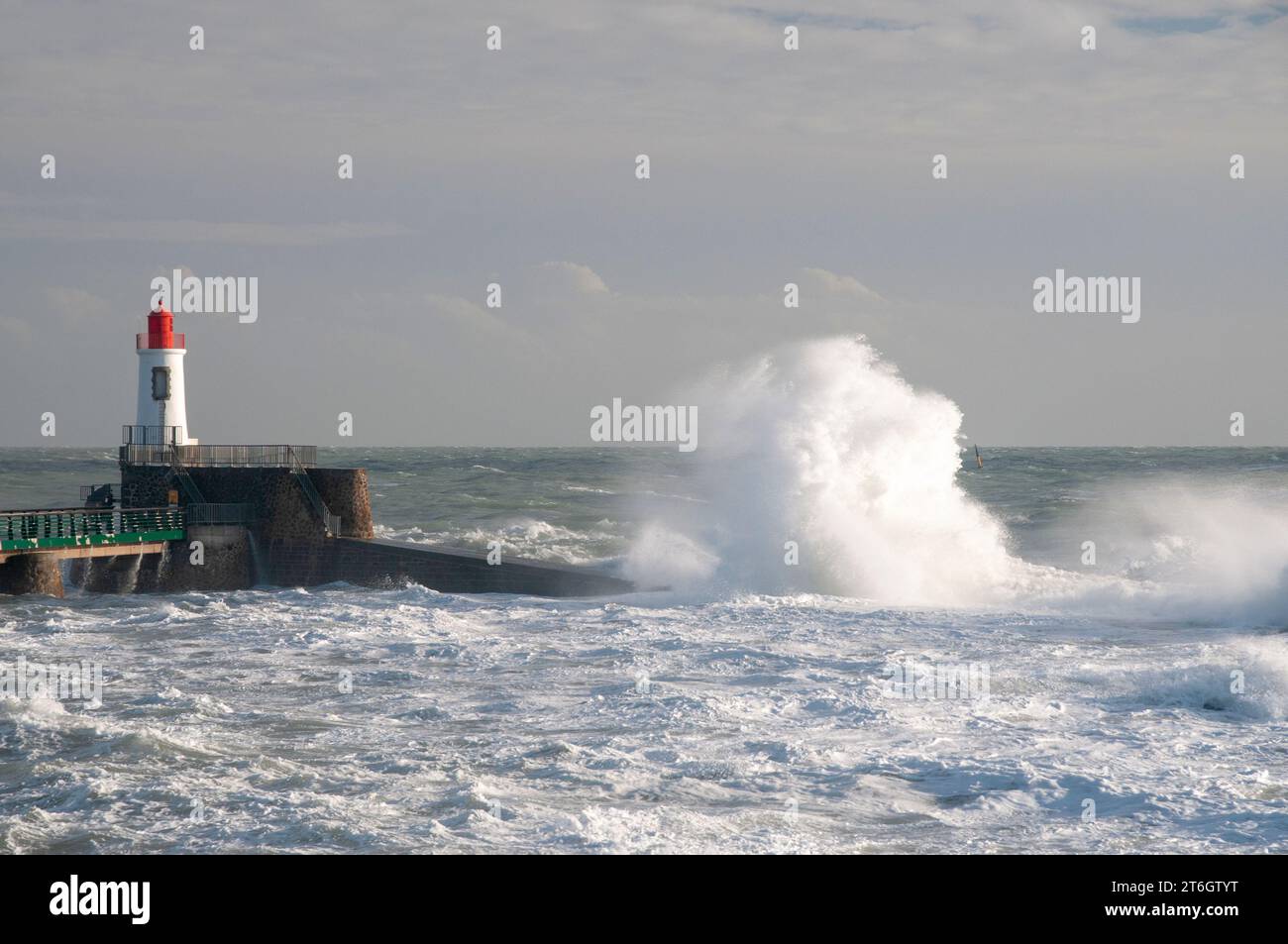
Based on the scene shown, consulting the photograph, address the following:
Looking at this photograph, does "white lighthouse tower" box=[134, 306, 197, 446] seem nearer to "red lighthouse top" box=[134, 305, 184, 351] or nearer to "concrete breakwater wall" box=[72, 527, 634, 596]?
"red lighthouse top" box=[134, 305, 184, 351]

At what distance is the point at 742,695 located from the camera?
42.6ft

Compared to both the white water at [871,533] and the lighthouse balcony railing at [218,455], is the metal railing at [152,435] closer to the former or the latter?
the lighthouse balcony railing at [218,455]

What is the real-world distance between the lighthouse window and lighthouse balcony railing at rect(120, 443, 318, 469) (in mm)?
931

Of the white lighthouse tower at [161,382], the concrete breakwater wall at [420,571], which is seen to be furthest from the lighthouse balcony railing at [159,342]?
the concrete breakwater wall at [420,571]

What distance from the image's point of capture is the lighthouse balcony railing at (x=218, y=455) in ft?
79.3

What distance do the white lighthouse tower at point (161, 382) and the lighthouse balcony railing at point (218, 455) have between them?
27 centimetres

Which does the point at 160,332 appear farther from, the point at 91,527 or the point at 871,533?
the point at 871,533

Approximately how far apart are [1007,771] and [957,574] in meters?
14.1

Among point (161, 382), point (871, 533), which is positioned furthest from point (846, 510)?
point (161, 382)

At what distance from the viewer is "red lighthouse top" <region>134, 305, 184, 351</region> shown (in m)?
24.7

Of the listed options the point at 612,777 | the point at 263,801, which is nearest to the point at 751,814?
the point at 612,777

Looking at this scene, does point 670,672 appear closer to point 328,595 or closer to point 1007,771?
point 1007,771

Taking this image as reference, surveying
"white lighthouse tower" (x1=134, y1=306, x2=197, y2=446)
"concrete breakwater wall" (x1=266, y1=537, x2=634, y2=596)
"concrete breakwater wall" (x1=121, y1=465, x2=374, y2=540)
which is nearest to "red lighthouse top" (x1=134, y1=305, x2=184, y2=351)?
"white lighthouse tower" (x1=134, y1=306, x2=197, y2=446)

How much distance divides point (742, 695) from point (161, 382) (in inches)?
622
